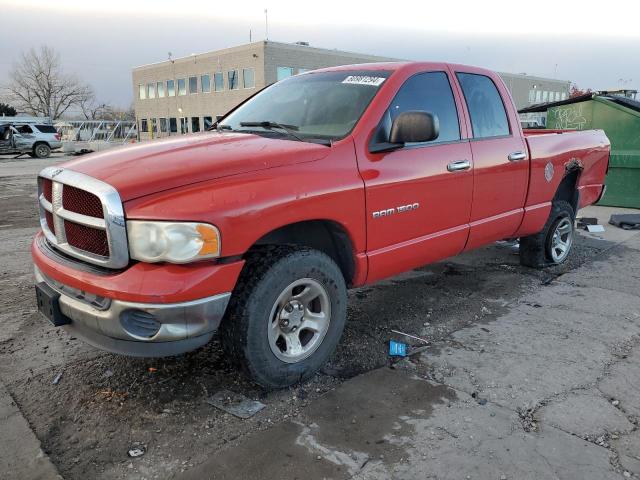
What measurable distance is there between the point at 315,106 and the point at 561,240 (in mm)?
3627

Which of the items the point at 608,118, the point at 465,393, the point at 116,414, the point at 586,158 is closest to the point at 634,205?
the point at 608,118

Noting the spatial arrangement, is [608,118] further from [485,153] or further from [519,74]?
[519,74]

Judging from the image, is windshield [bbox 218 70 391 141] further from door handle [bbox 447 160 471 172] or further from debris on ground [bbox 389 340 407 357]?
debris on ground [bbox 389 340 407 357]

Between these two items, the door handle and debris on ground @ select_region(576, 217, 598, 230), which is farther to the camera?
debris on ground @ select_region(576, 217, 598, 230)

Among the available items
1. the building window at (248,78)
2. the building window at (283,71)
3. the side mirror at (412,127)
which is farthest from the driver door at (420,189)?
the building window at (248,78)

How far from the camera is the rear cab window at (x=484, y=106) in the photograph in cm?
429

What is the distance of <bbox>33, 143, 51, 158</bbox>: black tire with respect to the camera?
26.8 metres

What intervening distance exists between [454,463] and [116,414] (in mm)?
1812

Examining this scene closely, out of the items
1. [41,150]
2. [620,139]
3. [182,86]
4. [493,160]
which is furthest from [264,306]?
[182,86]

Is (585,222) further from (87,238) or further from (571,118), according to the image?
(87,238)

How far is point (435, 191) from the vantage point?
376 centimetres

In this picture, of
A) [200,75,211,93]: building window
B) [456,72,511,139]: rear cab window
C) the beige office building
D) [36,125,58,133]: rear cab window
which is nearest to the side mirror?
[456,72,511,139]: rear cab window

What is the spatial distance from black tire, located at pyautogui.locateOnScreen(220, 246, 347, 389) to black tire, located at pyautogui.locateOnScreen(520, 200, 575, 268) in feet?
10.8

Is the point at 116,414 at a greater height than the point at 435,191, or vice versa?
the point at 435,191
